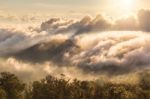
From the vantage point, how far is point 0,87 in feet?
654

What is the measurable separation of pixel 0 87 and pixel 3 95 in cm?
1393

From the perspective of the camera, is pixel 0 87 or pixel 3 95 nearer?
pixel 3 95

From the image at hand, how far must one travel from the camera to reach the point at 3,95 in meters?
186
